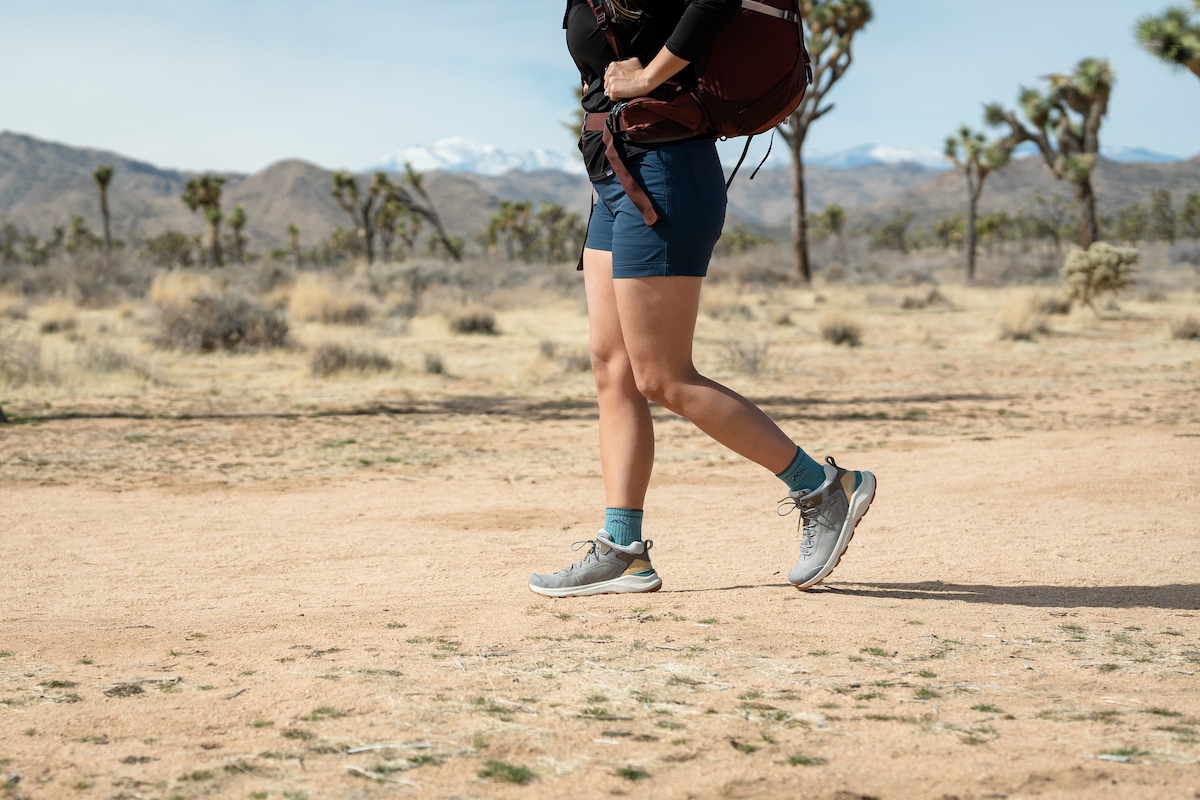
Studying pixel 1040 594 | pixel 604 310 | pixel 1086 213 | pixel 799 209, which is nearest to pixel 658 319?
pixel 604 310

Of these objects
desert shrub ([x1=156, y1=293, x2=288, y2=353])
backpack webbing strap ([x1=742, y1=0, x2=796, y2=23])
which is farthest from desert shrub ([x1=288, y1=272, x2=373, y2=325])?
backpack webbing strap ([x1=742, y1=0, x2=796, y2=23])

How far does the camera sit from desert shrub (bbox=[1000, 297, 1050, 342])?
1694cm

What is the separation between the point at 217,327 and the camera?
14.6m

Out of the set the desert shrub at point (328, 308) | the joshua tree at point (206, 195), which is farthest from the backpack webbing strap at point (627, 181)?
the joshua tree at point (206, 195)

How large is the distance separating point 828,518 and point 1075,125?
1277 inches

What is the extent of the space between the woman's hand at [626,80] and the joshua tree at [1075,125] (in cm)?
2829

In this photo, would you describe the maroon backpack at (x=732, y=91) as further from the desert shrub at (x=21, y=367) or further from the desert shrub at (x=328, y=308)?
the desert shrub at (x=328, y=308)

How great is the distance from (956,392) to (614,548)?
338 inches

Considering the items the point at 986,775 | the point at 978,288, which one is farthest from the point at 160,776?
the point at 978,288

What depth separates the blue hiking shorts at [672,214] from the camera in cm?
316

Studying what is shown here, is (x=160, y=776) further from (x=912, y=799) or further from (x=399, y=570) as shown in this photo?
(x=399, y=570)

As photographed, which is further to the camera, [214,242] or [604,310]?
[214,242]

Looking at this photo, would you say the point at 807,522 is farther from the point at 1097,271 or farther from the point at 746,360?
the point at 1097,271

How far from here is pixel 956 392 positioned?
1131 centimetres
